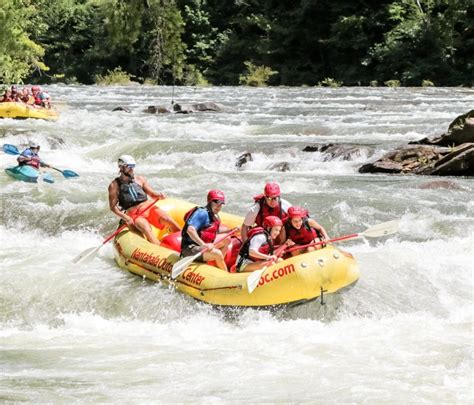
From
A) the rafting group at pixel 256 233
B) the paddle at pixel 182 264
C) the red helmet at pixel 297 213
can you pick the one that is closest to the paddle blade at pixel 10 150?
the rafting group at pixel 256 233

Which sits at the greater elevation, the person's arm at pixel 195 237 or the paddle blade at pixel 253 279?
the person's arm at pixel 195 237

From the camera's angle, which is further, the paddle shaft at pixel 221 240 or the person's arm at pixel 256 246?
the paddle shaft at pixel 221 240

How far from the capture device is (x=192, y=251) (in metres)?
6.89

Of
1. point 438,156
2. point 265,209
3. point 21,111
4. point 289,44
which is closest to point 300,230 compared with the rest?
point 265,209

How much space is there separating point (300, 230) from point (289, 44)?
101ft

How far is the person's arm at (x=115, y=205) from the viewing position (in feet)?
26.3

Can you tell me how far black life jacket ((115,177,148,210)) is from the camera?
825 centimetres

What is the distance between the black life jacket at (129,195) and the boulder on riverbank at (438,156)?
5.08 m

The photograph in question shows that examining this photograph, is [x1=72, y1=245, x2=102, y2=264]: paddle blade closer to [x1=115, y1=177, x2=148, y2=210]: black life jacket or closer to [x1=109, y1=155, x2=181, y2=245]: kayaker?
Answer: [x1=109, y1=155, x2=181, y2=245]: kayaker

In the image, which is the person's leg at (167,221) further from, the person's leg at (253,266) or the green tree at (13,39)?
the green tree at (13,39)

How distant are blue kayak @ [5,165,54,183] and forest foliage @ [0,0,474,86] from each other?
711cm

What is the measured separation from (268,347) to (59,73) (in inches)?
1532

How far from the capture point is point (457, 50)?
3030 cm

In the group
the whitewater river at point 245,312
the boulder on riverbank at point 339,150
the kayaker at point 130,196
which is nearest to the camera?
the whitewater river at point 245,312
